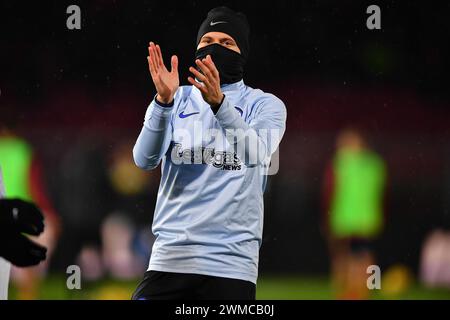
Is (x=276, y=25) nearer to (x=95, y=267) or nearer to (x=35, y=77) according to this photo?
(x=35, y=77)

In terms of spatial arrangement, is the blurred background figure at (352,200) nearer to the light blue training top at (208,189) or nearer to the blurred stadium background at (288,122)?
the blurred stadium background at (288,122)

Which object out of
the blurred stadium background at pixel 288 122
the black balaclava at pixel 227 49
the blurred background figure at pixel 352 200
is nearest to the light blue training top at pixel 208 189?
the black balaclava at pixel 227 49

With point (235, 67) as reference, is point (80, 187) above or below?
above

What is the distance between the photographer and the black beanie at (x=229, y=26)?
416cm

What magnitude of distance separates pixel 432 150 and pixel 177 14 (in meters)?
3.60

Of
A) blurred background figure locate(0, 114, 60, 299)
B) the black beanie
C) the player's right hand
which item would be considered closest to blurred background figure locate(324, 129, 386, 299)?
blurred background figure locate(0, 114, 60, 299)

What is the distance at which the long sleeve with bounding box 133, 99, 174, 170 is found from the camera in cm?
372

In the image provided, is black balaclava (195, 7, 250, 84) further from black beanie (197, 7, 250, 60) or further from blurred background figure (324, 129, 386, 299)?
blurred background figure (324, 129, 386, 299)

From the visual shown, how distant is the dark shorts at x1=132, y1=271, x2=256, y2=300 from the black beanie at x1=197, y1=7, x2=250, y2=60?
104 centimetres

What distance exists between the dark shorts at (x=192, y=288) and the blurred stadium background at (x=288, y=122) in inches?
160

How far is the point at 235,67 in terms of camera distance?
13.3 feet
